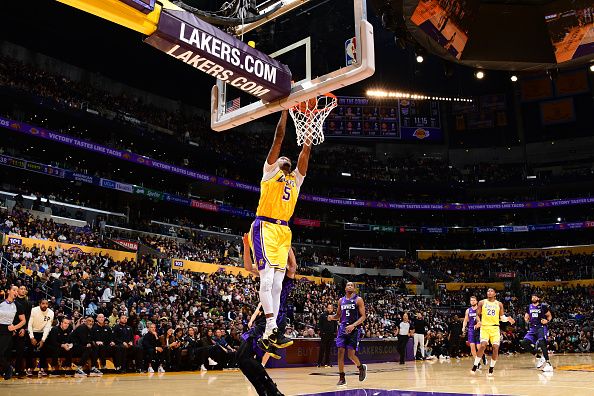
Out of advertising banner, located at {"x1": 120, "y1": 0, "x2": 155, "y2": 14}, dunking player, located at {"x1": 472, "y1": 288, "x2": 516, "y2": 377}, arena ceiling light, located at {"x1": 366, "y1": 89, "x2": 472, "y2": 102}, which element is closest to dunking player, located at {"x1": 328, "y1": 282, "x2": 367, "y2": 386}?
dunking player, located at {"x1": 472, "y1": 288, "x2": 516, "y2": 377}

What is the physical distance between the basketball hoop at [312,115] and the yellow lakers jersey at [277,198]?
1.30 meters

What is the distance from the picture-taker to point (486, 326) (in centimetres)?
1360

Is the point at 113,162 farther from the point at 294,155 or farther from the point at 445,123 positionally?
the point at 445,123

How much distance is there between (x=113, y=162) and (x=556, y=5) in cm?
2619

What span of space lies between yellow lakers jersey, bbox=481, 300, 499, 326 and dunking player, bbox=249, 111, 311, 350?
365 inches

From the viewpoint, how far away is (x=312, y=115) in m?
7.33

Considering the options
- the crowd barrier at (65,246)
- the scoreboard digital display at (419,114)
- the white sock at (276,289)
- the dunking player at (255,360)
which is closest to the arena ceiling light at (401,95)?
the scoreboard digital display at (419,114)

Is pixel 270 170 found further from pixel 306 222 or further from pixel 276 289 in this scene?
pixel 306 222

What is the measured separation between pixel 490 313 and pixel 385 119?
32.5 metres

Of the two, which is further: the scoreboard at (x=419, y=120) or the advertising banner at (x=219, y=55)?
the scoreboard at (x=419, y=120)

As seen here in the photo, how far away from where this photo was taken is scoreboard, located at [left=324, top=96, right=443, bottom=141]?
43500 mm

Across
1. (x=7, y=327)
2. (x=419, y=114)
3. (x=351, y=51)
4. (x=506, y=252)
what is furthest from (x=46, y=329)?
(x=506, y=252)

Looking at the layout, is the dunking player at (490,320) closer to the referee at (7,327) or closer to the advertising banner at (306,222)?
the referee at (7,327)

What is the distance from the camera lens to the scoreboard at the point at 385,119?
143 ft
